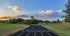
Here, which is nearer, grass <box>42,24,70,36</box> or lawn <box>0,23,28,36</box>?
grass <box>42,24,70,36</box>

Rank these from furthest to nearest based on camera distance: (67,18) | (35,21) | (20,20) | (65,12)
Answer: (20,20) < (35,21) < (65,12) < (67,18)

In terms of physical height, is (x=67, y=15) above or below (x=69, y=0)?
below

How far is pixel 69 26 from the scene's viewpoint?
135ft

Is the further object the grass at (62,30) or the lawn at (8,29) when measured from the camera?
the lawn at (8,29)

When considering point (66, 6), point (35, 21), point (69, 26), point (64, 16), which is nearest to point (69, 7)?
point (66, 6)

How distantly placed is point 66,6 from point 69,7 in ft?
4.31

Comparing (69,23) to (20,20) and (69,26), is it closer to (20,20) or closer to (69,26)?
(69,26)

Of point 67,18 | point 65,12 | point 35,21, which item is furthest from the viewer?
point 35,21

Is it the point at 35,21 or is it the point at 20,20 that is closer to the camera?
the point at 35,21

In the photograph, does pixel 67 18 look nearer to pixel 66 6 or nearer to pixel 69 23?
pixel 69 23

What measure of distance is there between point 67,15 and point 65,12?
198 centimetres

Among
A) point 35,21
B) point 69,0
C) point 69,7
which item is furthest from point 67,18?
point 35,21

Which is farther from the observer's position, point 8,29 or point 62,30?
A: point 8,29

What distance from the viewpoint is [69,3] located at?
4162 centimetres
